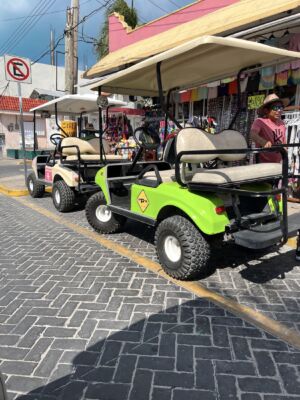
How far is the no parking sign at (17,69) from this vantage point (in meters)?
7.16

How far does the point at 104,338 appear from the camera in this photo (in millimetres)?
2441

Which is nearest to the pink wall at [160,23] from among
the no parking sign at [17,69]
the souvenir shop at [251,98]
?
the souvenir shop at [251,98]

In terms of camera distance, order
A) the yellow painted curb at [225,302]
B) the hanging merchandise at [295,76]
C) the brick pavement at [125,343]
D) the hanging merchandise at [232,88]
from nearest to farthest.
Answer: the brick pavement at [125,343] → the yellow painted curb at [225,302] → the hanging merchandise at [295,76] → the hanging merchandise at [232,88]

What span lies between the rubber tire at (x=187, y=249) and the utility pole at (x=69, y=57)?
790 cm

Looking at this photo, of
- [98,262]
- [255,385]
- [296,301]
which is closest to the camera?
[255,385]

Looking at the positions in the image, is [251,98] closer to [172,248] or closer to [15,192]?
[172,248]

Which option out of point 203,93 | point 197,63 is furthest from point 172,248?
point 203,93

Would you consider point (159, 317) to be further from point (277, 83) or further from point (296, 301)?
point (277, 83)

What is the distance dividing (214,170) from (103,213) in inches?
91.0

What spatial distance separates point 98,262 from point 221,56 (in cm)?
271

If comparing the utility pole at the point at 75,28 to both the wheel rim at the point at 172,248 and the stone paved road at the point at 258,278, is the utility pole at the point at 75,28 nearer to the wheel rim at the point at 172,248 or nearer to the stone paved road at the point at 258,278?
the stone paved road at the point at 258,278

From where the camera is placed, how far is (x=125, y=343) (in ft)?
7.82

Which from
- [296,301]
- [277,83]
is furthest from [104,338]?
[277,83]

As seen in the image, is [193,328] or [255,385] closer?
[255,385]
